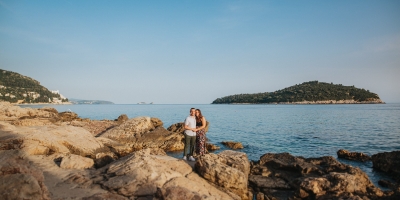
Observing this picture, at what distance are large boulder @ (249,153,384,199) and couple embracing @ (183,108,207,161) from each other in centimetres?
289

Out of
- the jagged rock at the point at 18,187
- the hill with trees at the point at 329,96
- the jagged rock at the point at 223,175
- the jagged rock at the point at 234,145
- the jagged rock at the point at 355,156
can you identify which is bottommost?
the jagged rock at the point at 234,145

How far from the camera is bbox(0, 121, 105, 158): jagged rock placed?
11.1m

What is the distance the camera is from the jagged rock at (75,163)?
911cm

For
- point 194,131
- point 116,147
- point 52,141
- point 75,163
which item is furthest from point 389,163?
point 52,141

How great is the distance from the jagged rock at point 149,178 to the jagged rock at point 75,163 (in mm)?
1201

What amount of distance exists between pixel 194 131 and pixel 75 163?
16.9ft

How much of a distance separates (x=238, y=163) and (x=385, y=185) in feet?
24.3

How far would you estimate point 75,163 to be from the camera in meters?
9.24

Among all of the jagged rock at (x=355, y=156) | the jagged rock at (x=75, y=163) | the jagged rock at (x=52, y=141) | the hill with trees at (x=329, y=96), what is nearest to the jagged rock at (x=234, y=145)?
the jagged rock at (x=355, y=156)

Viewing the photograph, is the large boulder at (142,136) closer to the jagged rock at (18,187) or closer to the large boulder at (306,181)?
the large boulder at (306,181)

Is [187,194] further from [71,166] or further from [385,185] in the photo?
[385,185]

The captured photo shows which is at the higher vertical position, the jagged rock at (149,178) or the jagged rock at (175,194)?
the jagged rock at (175,194)

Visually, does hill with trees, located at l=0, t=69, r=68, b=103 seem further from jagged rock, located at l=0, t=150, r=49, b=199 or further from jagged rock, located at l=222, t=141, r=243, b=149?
jagged rock, located at l=0, t=150, r=49, b=199

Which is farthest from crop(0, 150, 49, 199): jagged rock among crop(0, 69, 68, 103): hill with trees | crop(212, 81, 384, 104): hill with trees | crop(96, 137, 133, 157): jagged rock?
crop(212, 81, 384, 104): hill with trees
